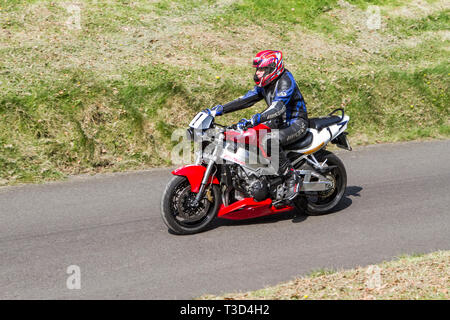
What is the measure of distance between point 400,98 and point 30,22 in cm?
870

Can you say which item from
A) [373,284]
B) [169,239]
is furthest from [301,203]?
[373,284]

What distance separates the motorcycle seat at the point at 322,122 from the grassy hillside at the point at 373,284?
7.54ft

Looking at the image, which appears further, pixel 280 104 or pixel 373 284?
pixel 280 104

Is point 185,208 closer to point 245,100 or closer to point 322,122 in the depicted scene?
point 245,100

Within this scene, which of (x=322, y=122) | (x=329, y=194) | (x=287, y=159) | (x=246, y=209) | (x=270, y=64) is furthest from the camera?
(x=329, y=194)

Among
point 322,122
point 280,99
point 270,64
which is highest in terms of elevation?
point 270,64

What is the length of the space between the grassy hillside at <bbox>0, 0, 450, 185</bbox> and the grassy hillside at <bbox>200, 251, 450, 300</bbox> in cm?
516

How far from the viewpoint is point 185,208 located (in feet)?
23.9

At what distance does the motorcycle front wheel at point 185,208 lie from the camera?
23.3ft

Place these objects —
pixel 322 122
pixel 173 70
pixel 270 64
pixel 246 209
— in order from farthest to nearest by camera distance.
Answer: pixel 173 70
pixel 322 122
pixel 246 209
pixel 270 64

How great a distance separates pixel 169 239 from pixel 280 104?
7.24ft

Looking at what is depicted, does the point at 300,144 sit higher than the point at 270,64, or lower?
lower

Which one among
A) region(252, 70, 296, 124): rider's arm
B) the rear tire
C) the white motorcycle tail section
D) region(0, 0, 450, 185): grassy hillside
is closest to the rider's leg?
the white motorcycle tail section
